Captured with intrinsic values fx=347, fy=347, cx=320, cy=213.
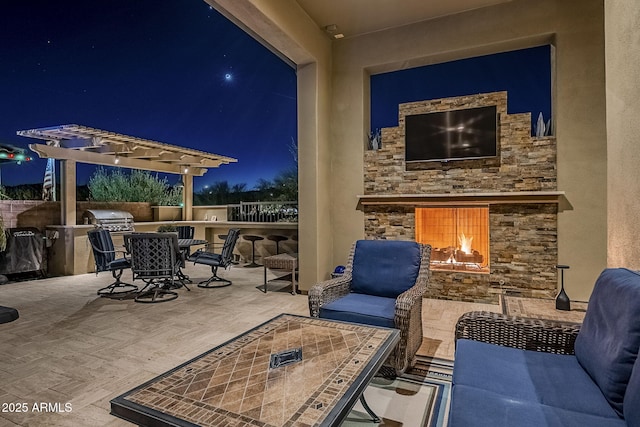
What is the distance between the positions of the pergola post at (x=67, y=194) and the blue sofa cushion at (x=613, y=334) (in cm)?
835

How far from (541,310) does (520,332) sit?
129cm

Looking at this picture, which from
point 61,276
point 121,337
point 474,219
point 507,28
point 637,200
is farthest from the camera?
point 61,276

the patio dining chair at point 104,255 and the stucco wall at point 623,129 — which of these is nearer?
the stucco wall at point 623,129

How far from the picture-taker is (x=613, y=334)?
4.74 feet

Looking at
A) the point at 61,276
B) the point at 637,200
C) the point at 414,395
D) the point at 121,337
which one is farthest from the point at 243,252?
the point at 637,200

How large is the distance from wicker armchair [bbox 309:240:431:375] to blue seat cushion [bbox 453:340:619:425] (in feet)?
1.88

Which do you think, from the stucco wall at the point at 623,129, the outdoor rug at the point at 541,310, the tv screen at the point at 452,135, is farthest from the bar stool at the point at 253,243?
the stucco wall at the point at 623,129

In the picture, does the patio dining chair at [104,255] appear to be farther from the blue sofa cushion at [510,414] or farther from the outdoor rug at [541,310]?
the blue sofa cushion at [510,414]

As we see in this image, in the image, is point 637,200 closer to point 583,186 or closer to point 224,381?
point 224,381

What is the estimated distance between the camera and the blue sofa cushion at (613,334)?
133cm

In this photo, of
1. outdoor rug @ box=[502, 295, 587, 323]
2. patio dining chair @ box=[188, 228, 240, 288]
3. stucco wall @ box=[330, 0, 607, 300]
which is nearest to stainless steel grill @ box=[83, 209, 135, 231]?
Result: patio dining chair @ box=[188, 228, 240, 288]

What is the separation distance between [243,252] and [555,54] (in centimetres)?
701

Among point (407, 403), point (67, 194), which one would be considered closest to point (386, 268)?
point (407, 403)

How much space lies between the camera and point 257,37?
15.3 ft
